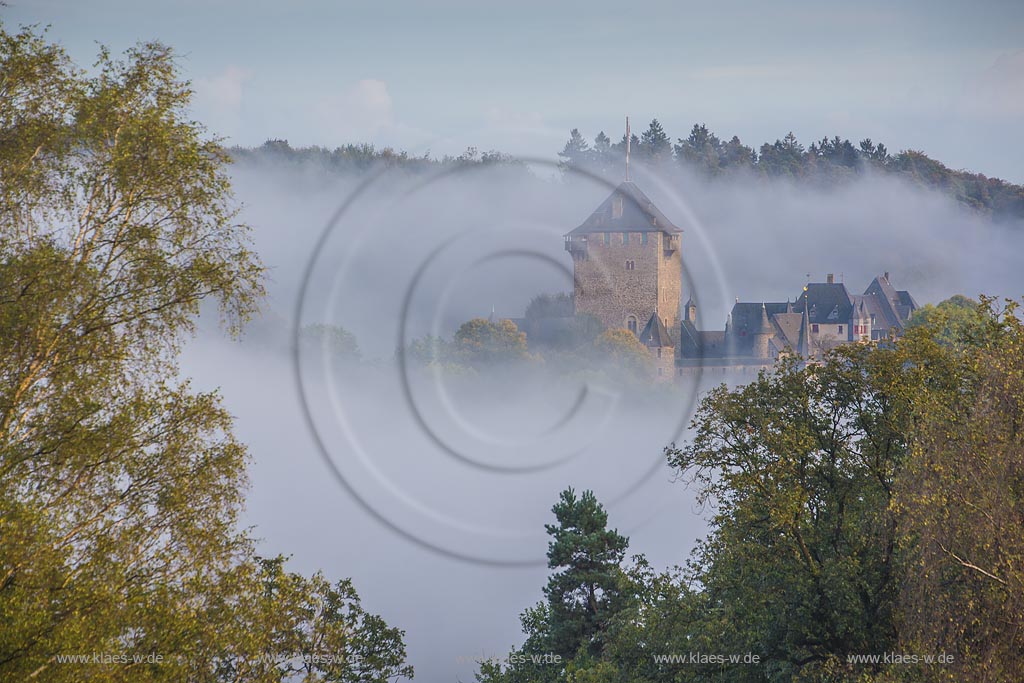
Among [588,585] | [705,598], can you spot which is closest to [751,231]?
[588,585]

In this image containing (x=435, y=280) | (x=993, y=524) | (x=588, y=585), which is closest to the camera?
(x=993, y=524)

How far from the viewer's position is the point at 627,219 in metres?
117

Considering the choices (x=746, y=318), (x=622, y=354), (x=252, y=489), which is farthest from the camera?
(x=746, y=318)

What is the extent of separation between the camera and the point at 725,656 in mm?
20188

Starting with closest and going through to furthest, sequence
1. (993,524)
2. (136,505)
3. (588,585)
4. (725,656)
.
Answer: (136,505), (993,524), (725,656), (588,585)

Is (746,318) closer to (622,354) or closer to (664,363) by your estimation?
(664,363)

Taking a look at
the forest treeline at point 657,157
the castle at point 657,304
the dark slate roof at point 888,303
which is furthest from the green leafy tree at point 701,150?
the castle at point 657,304

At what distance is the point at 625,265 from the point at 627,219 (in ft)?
15.1

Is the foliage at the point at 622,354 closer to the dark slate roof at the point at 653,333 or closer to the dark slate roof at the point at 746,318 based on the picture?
the dark slate roof at the point at 653,333

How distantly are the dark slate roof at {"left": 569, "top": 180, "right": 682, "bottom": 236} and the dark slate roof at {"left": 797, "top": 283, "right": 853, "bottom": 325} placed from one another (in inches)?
821

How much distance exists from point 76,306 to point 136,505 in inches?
81.6

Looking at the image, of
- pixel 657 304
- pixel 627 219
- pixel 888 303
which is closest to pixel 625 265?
pixel 627 219

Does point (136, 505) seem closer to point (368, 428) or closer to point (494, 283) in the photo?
point (494, 283)

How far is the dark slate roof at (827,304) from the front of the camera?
5212 inches
